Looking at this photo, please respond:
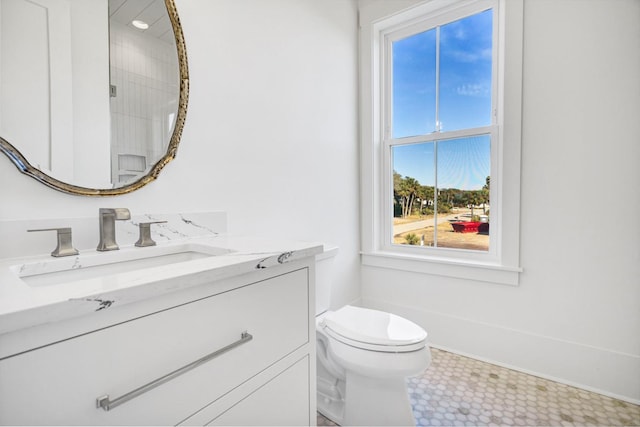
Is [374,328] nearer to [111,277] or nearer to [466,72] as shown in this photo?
[111,277]

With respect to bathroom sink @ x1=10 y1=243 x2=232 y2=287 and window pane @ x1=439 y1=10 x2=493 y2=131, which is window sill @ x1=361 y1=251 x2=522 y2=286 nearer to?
window pane @ x1=439 y1=10 x2=493 y2=131

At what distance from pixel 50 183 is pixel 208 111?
625 millimetres

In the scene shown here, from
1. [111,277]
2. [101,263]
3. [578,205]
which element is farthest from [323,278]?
[578,205]

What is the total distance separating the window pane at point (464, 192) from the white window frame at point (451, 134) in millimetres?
53

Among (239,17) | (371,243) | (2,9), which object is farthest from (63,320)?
(371,243)

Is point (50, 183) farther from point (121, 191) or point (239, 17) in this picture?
point (239, 17)

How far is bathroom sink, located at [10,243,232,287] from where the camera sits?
0.79m

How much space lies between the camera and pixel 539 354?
1777mm

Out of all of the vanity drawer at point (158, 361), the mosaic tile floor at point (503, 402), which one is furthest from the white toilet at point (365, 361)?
the vanity drawer at point (158, 361)

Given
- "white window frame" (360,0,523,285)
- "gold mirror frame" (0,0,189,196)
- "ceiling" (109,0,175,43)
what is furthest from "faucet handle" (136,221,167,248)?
"white window frame" (360,0,523,285)

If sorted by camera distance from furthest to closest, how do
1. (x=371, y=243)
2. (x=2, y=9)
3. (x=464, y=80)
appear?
(x=371, y=243) < (x=464, y=80) < (x=2, y=9)

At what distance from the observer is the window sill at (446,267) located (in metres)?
1.86

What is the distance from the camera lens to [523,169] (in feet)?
5.86

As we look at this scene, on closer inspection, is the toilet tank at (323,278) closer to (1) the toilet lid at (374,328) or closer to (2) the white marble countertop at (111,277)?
(1) the toilet lid at (374,328)
